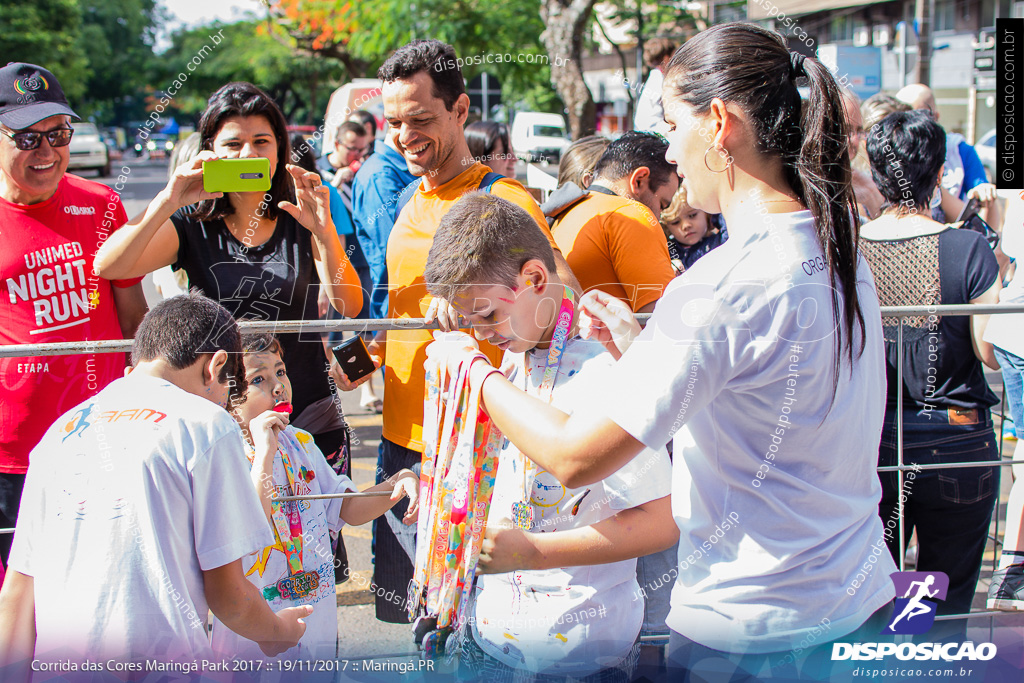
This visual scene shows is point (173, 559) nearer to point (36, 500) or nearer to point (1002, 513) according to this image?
point (36, 500)

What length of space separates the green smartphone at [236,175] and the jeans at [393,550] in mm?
925

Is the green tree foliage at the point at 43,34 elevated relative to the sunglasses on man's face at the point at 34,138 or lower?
elevated

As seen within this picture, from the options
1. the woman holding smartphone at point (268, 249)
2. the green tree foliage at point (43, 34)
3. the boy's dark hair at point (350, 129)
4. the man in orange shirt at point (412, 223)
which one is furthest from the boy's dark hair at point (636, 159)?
the green tree foliage at point (43, 34)

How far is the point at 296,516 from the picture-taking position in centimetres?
245

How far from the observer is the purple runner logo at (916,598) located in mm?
2332

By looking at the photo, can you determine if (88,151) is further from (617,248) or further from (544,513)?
(544,513)

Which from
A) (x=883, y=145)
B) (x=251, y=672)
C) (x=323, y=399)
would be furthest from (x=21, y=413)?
(x=883, y=145)

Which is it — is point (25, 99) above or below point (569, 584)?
above

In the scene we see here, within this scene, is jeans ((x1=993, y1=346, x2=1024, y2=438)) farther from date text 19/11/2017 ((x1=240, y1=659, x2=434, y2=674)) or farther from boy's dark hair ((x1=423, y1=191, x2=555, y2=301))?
date text 19/11/2017 ((x1=240, y1=659, x2=434, y2=674))

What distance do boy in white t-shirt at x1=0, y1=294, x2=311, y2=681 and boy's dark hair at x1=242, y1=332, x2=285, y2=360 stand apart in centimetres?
67

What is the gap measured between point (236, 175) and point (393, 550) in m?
1.31

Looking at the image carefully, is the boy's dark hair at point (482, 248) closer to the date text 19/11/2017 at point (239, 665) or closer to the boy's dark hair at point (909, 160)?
the date text 19/11/2017 at point (239, 665)

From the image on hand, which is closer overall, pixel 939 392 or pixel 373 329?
pixel 373 329

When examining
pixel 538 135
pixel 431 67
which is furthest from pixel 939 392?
pixel 538 135
